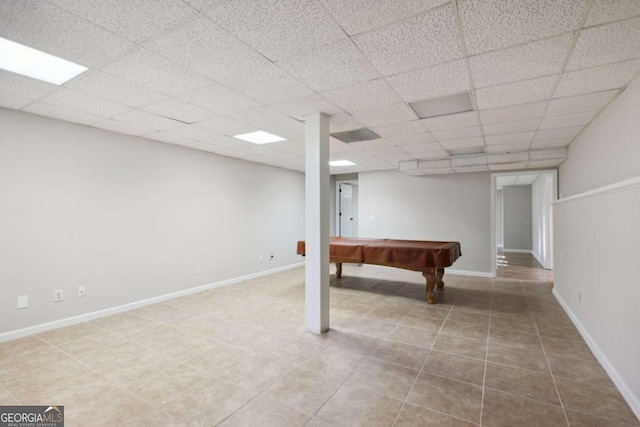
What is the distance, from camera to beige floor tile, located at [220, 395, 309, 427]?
5.88ft

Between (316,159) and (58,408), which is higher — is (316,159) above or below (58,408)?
above

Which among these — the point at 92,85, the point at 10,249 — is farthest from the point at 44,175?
the point at 92,85

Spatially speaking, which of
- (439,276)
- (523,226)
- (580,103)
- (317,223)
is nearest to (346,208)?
(439,276)

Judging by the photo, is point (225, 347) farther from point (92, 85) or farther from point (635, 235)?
point (635, 235)

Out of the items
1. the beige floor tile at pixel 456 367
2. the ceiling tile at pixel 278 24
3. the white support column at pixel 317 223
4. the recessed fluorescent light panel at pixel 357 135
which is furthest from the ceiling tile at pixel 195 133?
the beige floor tile at pixel 456 367

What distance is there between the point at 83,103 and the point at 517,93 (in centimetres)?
416

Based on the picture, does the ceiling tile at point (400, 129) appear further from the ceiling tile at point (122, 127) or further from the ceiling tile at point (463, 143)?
the ceiling tile at point (122, 127)

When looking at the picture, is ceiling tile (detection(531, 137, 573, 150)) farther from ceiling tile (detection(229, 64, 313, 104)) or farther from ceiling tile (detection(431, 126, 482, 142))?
ceiling tile (detection(229, 64, 313, 104))

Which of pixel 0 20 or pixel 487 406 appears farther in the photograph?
pixel 487 406

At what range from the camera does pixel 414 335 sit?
314 centimetres

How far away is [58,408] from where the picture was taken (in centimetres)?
194

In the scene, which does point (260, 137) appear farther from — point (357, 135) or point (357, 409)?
point (357, 409)

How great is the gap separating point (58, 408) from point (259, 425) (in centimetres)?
138

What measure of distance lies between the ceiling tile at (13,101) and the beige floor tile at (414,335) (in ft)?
14.2
